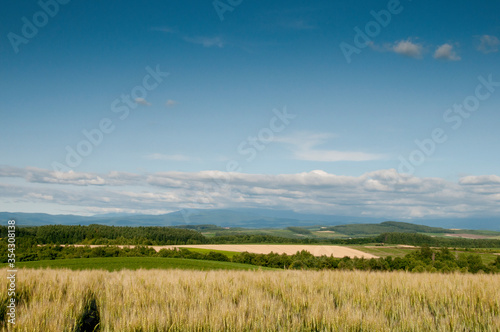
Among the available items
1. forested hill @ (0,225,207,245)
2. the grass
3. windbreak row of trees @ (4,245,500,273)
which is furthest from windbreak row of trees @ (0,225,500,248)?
the grass

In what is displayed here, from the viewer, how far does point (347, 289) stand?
5.79 m

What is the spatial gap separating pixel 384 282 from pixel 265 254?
204ft

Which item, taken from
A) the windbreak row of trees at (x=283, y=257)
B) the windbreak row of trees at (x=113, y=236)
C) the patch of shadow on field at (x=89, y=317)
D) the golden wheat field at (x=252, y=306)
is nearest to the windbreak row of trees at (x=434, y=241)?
the windbreak row of trees at (x=113, y=236)

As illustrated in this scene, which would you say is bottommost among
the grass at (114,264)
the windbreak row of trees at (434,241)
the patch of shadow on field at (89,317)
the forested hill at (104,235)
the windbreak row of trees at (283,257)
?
the windbreak row of trees at (434,241)

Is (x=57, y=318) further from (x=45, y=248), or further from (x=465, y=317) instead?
(x=45, y=248)

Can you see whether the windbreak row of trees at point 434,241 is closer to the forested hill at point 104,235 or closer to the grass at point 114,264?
the forested hill at point 104,235

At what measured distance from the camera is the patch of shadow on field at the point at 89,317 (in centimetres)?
408

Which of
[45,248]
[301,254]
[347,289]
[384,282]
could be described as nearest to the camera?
[347,289]

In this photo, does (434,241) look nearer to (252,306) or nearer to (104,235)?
(104,235)

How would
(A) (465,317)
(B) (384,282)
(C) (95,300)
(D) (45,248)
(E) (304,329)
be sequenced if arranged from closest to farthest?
(E) (304,329) < (A) (465,317) < (C) (95,300) < (B) (384,282) < (D) (45,248)

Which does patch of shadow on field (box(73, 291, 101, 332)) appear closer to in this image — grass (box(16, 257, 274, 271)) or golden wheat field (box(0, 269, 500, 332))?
golden wheat field (box(0, 269, 500, 332))

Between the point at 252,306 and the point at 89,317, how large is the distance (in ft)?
7.39

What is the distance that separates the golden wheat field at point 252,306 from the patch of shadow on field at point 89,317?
2.7 inches

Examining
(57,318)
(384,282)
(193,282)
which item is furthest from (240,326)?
(384,282)
